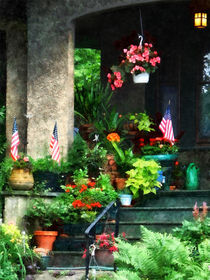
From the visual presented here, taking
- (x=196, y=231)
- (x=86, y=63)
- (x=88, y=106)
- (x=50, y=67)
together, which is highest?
(x=86, y=63)

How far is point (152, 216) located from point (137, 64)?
251 centimetres

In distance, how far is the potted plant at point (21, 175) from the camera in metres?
11.2

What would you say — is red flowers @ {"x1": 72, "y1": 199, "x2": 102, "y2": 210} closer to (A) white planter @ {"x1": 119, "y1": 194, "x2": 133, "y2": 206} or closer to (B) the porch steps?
(B) the porch steps

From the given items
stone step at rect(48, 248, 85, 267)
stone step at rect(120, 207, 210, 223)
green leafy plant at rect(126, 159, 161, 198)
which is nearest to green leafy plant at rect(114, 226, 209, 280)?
stone step at rect(48, 248, 85, 267)

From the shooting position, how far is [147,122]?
12.6m

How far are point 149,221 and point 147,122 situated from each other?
7.12 ft

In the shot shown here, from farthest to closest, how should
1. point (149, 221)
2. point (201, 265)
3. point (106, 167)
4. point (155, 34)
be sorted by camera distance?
point (155, 34) < point (106, 167) < point (149, 221) < point (201, 265)

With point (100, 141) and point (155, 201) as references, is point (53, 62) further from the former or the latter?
point (155, 201)

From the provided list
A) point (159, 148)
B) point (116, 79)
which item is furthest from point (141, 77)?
point (159, 148)

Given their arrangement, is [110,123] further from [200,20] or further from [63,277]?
[63,277]

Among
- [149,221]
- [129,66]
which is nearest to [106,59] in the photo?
[129,66]

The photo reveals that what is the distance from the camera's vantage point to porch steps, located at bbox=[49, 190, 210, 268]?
10.2m

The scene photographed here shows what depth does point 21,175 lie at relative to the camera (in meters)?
11.2

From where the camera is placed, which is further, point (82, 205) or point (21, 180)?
point (21, 180)
